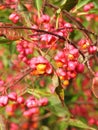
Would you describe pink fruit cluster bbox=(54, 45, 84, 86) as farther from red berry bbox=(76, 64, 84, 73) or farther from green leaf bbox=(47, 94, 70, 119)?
green leaf bbox=(47, 94, 70, 119)

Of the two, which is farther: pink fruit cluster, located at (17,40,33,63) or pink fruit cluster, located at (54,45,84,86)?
pink fruit cluster, located at (17,40,33,63)

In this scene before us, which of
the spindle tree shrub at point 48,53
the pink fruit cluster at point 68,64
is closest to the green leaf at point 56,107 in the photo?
the spindle tree shrub at point 48,53

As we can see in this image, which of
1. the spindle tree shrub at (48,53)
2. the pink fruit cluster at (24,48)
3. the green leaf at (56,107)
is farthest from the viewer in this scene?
the green leaf at (56,107)

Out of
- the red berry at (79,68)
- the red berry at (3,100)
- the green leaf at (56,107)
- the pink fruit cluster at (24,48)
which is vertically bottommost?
the green leaf at (56,107)

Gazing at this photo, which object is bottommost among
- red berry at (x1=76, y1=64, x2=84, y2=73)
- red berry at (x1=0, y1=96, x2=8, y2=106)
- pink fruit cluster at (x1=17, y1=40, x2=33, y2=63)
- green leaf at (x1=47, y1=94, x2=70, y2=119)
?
green leaf at (x1=47, y1=94, x2=70, y2=119)

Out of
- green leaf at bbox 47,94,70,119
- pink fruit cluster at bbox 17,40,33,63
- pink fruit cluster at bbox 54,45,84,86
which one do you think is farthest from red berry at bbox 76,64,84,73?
green leaf at bbox 47,94,70,119

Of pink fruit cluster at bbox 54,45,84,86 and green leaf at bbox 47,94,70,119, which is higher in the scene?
pink fruit cluster at bbox 54,45,84,86

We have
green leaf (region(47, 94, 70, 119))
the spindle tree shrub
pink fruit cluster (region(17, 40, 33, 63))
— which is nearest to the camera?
the spindle tree shrub

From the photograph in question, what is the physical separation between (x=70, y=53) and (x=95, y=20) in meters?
1.90

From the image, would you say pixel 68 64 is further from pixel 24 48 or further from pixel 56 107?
pixel 56 107

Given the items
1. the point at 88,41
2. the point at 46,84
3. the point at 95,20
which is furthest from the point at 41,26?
the point at 95,20

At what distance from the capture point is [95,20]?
348cm

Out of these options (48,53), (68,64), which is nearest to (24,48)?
(48,53)

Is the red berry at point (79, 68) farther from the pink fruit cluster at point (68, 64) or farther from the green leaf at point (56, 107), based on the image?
the green leaf at point (56, 107)
